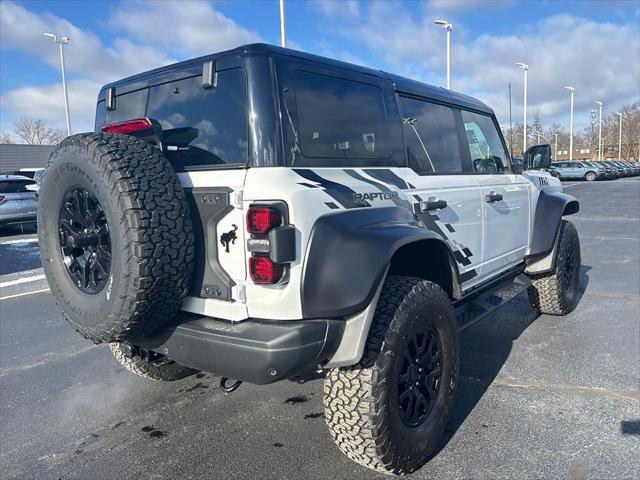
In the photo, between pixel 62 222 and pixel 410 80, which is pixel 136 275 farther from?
pixel 410 80

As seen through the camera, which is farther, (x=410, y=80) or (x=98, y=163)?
(x=410, y=80)

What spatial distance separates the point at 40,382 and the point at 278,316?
259cm

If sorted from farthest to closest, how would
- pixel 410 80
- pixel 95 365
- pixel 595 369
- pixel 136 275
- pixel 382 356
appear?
pixel 95 365, pixel 595 369, pixel 410 80, pixel 382 356, pixel 136 275

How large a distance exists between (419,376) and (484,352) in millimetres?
1701

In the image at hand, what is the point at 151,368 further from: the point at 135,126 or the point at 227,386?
the point at 135,126

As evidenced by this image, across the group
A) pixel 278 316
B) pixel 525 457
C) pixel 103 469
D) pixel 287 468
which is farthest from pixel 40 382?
pixel 525 457

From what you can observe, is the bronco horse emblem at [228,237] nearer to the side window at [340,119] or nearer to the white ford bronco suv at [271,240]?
the white ford bronco suv at [271,240]

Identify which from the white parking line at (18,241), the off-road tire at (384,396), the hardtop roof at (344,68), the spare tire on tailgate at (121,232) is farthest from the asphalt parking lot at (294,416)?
the white parking line at (18,241)

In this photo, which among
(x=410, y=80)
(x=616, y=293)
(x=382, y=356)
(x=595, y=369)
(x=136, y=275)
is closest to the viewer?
(x=136, y=275)

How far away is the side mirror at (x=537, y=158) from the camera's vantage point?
4.74 metres

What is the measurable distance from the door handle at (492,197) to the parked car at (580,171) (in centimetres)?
3641

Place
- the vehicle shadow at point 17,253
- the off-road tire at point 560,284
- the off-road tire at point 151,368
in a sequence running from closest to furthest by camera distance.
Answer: the off-road tire at point 151,368 → the off-road tire at point 560,284 → the vehicle shadow at point 17,253

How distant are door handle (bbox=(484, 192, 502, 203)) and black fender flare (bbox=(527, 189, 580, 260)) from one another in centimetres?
97

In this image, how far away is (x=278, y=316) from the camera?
221cm
